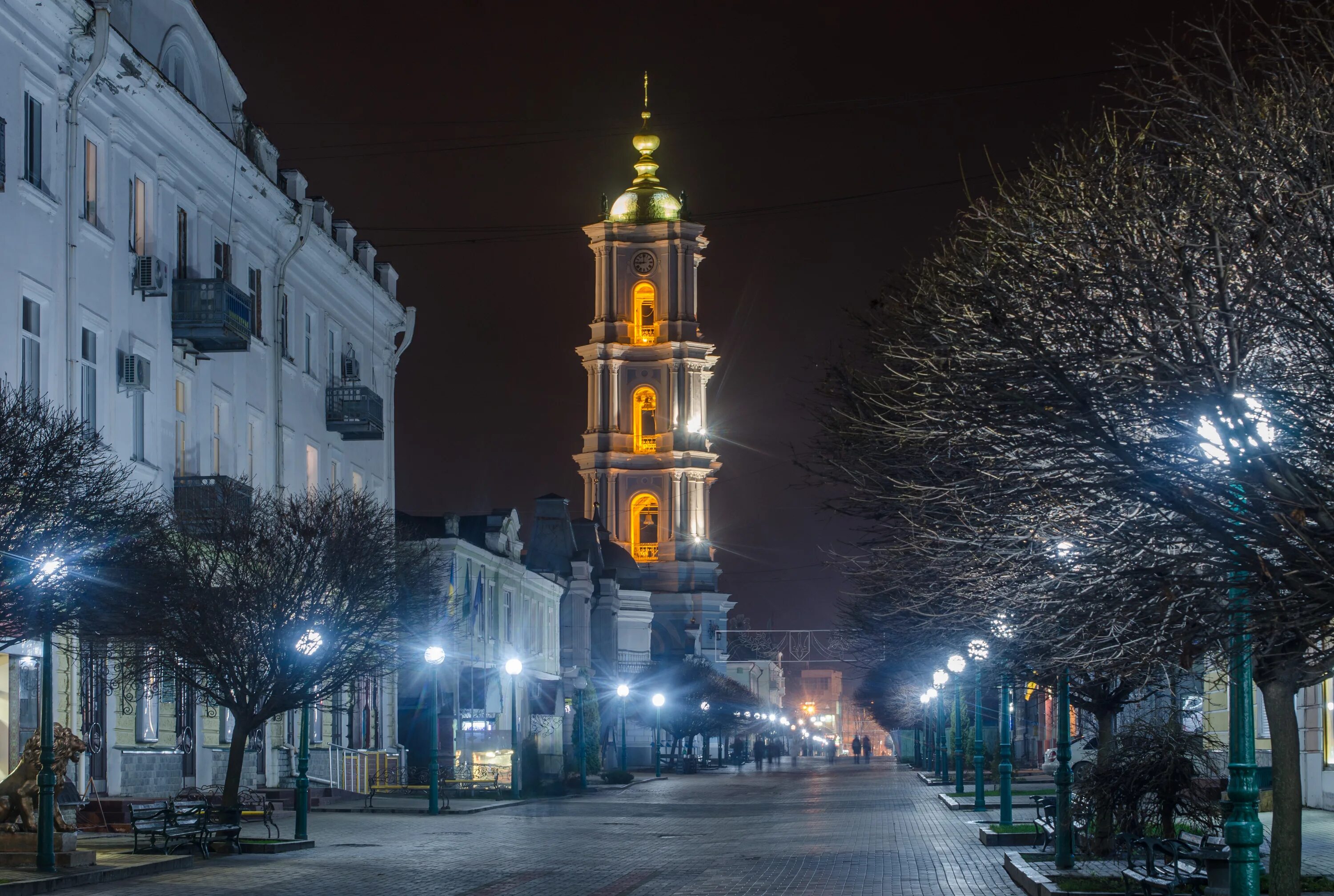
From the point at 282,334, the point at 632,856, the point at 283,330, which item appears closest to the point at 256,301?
the point at 282,334

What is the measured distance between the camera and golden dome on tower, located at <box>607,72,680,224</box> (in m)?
127

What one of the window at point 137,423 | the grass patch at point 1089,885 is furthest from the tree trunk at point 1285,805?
the window at point 137,423

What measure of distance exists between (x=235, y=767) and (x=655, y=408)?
326ft

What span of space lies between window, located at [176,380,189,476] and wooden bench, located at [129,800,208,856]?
1179 cm

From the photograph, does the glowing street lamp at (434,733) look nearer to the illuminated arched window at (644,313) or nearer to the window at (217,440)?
the window at (217,440)

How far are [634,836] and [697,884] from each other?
10.0 m

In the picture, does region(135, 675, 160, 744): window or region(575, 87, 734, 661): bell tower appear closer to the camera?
region(135, 675, 160, 744): window

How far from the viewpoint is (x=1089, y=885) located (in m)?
19.0

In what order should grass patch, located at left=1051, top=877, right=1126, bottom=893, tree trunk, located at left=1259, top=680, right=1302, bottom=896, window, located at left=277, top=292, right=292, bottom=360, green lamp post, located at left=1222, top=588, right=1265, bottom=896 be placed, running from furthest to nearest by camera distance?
window, located at left=277, top=292, right=292, bottom=360 → grass patch, located at left=1051, top=877, right=1126, bottom=893 → tree trunk, located at left=1259, top=680, right=1302, bottom=896 → green lamp post, located at left=1222, top=588, right=1265, bottom=896

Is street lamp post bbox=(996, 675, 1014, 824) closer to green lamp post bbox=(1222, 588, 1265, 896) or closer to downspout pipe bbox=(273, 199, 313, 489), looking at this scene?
green lamp post bbox=(1222, 588, 1265, 896)

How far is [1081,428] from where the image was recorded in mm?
12656

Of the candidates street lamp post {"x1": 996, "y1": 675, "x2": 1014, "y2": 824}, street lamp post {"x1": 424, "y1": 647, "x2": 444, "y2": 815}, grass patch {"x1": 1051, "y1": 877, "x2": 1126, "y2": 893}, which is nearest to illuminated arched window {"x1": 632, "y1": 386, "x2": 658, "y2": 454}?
street lamp post {"x1": 424, "y1": 647, "x2": 444, "y2": 815}

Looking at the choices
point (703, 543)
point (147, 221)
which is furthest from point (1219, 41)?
point (703, 543)

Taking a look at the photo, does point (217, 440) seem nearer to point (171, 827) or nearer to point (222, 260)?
point (222, 260)
